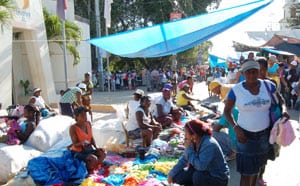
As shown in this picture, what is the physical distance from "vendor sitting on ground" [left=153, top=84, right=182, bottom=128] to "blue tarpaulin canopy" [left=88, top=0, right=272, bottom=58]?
1.00m

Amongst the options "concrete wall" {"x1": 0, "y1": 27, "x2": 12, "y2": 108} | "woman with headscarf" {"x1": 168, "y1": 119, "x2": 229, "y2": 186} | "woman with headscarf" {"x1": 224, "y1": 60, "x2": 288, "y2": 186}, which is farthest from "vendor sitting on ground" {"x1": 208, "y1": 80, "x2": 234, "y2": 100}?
"concrete wall" {"x1": 0, "y1": 27, "x2": 12, "y2": 108}

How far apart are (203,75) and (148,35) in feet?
84.8

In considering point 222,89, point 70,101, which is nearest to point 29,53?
point 70,101

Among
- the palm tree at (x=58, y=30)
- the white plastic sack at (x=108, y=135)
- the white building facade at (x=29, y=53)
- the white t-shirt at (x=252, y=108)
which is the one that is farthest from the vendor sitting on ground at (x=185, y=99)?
the palm tree at (x=58, y=30)

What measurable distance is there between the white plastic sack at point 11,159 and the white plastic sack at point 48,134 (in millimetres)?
291

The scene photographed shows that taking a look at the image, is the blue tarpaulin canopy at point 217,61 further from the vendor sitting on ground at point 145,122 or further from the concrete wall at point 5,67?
the vendor sitting on ground at point 145,122

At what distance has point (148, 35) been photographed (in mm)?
7223

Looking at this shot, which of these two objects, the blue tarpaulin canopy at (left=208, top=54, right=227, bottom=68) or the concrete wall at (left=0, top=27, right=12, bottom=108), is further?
the blue tarpaulin canopy at (left=208, top=54, right=227, bottom=68)

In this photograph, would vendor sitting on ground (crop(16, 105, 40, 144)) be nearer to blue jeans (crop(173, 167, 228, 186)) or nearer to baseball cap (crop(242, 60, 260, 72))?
blue jeans (crop(173, 167, 228, 186))

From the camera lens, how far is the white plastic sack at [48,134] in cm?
629

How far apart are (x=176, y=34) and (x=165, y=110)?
207 cm

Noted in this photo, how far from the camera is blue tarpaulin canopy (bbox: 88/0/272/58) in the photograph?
633 centimetres

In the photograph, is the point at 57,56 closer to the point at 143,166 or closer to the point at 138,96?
the point at 138,96

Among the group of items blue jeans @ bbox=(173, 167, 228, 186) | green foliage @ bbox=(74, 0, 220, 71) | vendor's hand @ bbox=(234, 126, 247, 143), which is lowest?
blue jeans @ bbox=(173, 167, 228, 186)
